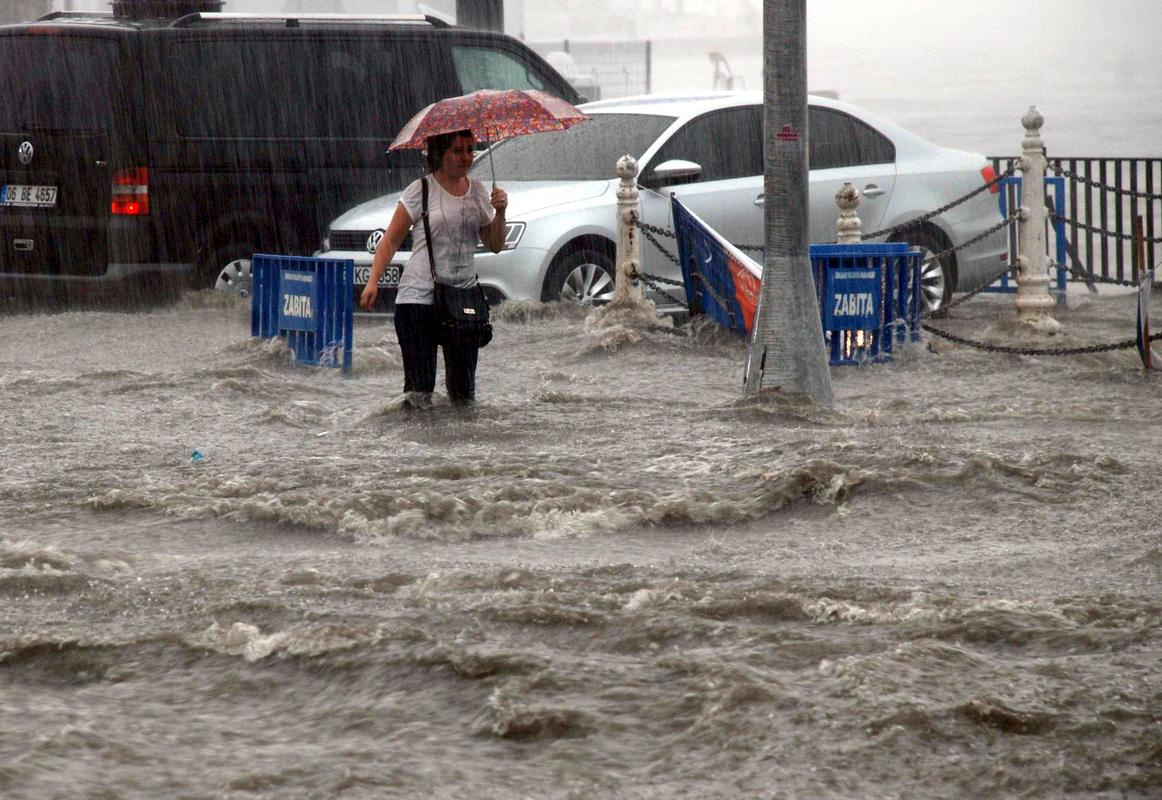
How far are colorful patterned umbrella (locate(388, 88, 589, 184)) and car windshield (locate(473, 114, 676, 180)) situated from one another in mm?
3819

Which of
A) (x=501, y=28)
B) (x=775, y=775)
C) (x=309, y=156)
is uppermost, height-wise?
(x=501, y=28)

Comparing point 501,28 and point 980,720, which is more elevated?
point 501,28

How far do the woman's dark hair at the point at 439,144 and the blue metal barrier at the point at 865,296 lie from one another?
9.36 ft

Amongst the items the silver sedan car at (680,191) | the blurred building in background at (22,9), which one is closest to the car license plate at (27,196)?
the silver sedan car at (680,191)

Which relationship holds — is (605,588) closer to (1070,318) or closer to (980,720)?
(980,720)

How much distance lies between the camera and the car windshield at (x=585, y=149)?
1220cm

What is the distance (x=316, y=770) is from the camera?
13.4 ft

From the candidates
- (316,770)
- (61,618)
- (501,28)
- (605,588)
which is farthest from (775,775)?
(501,28)

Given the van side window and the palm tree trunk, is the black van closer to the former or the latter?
the van side window

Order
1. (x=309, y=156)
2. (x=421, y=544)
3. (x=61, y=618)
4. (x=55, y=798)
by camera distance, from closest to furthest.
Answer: (x=55, y=798) < (x=61, y=618) < (x=421, y=544) < (x=309, y=156)

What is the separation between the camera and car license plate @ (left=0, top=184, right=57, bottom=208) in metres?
12.6

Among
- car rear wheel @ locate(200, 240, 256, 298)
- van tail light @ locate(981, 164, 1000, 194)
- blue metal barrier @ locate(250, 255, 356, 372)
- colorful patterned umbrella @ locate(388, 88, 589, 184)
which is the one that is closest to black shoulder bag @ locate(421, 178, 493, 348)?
colorful patterned umbrella @ locate(388, 88, 589, 184)

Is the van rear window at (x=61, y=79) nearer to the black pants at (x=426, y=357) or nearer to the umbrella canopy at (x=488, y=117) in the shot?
the black pants at (x=426, y=357)

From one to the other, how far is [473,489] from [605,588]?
1.65 metres
